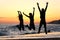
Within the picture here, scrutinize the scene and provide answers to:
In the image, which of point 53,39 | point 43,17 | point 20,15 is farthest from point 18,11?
point 53,39

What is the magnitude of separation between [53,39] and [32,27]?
16.1 meters

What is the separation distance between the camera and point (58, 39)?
11867 millimetres

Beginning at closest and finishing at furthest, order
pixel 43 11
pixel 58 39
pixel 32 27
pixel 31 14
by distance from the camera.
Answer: pixel 58 39 < pixel 43 11 < pixel 31 14 < pixel 32 27

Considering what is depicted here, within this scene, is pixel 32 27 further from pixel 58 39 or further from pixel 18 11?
pixel 58 39

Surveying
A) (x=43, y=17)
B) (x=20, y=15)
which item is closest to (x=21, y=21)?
(x=20, y=15)

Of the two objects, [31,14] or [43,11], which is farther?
[31,14]

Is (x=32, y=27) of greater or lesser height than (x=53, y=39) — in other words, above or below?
below

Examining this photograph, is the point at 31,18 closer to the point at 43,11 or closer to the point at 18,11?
the point at 18,11

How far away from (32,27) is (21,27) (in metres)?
1.23

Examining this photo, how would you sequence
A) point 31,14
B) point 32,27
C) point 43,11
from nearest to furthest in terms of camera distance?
1. point 43,11
2. point 31,14
3. point 32,27

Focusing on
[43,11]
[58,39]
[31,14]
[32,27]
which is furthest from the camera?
[32,27]

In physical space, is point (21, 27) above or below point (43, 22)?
below

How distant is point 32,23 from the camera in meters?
27.2

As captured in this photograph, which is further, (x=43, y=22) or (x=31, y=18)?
(x=31, y=18)
